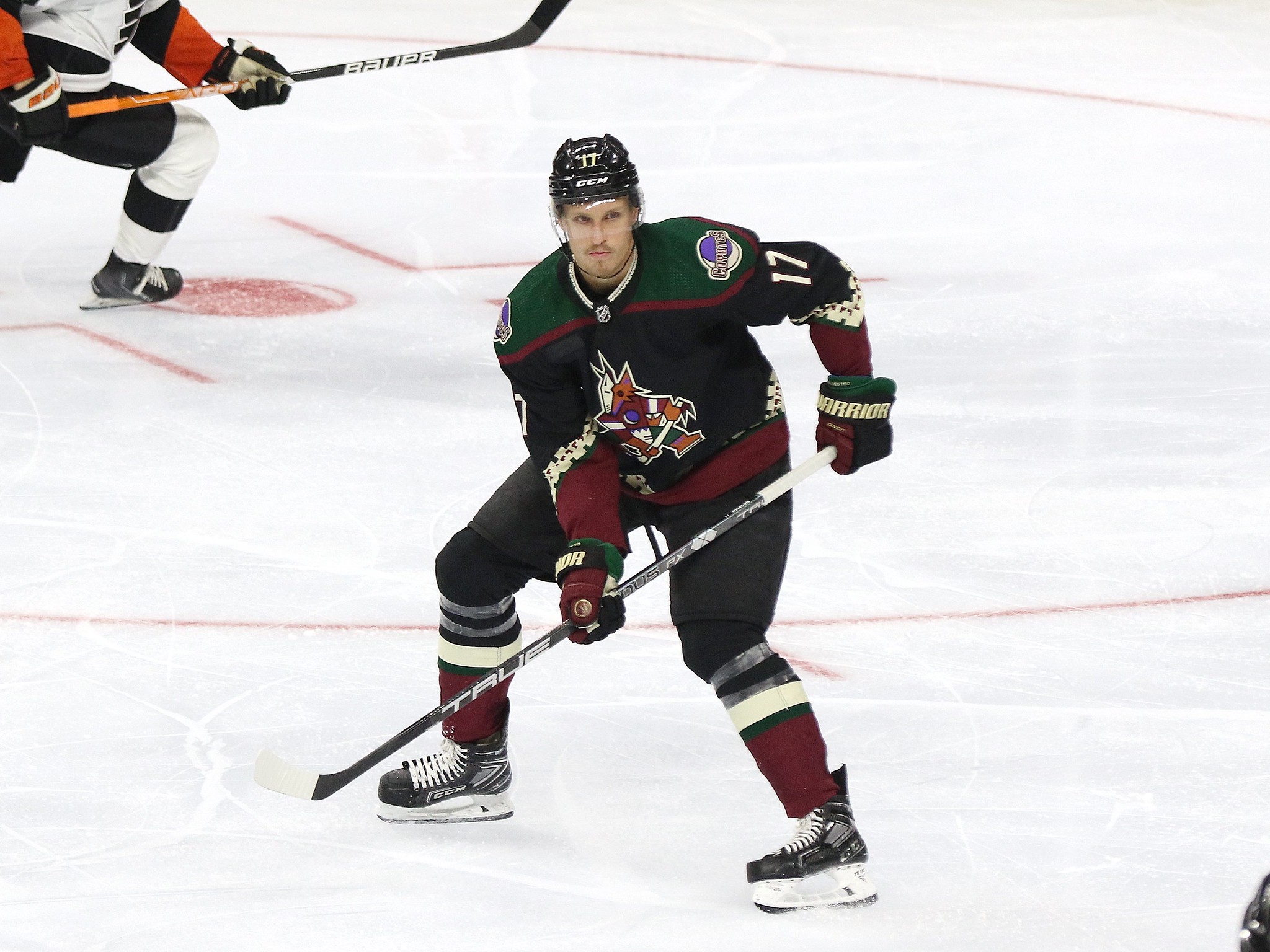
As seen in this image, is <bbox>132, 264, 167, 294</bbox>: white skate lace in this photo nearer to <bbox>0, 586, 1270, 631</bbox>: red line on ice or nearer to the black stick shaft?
the black stick shaft

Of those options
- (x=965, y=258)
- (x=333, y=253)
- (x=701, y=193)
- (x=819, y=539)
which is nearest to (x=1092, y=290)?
(x=965, y=258)

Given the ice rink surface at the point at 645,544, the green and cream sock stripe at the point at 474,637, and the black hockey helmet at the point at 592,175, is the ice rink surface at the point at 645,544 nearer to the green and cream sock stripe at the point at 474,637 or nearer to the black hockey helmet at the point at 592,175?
the green and cream sock stripe at the point at 474,637

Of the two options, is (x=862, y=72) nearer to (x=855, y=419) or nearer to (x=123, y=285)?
(x=123, y=285)

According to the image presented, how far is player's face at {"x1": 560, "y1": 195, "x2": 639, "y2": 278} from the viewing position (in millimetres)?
2299

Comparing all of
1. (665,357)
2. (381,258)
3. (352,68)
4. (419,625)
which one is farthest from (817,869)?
(381,258)

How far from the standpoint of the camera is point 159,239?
15.4 ft

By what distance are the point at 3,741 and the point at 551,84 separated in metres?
4.45

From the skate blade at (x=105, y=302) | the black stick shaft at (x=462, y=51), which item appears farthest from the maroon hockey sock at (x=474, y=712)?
the skate blade at (x=105, y=302)

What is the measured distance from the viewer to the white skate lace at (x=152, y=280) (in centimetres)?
472

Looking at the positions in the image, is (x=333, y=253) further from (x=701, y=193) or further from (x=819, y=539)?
(x=819, y=539)

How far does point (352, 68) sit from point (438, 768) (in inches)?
101

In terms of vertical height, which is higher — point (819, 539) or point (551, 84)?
point (819, 539)

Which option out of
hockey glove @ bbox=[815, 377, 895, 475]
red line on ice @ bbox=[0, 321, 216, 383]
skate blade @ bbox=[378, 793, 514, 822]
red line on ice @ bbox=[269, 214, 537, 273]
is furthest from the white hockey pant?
hockey glove @ bbox=[815, 377, 895, 475]

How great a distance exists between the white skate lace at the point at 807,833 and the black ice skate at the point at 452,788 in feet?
1.54
